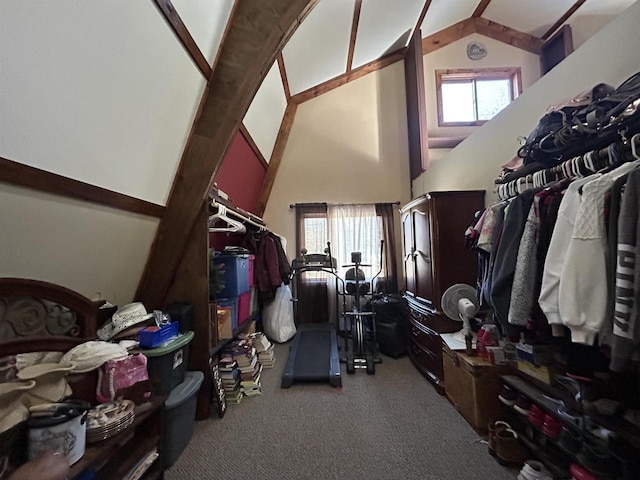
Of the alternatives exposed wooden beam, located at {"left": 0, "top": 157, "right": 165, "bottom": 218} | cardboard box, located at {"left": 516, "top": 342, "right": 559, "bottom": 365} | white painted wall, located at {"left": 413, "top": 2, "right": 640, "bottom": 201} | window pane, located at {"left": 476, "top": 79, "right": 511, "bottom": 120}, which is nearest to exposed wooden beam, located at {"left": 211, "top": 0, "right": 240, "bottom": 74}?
exposed wooden beam, located at {"left": 0, "top": 157, "right": 165, "bottom": 218}

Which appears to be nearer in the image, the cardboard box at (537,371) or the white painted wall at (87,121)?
the white painted wall at (87,121)

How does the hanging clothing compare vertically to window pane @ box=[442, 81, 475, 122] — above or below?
below

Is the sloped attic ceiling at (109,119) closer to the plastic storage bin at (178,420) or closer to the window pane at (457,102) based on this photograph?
the plastic storage bin at (178,420)

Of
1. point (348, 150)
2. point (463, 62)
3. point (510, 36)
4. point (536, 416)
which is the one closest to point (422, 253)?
point (536, 416)

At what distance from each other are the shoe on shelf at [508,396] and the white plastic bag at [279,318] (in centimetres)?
281

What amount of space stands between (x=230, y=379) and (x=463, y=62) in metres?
5.64

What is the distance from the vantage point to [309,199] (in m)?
4.68

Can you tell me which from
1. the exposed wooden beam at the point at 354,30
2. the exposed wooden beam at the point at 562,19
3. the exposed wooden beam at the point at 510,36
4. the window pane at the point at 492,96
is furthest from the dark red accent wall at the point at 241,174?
the exposed wooden beam at the point at 562,19

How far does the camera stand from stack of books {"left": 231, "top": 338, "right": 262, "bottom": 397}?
2.56 meters

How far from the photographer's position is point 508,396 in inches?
67.6

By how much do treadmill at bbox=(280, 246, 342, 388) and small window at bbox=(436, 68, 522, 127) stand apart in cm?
312

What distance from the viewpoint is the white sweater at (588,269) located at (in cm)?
93

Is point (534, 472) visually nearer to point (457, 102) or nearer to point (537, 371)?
point (537, 371)

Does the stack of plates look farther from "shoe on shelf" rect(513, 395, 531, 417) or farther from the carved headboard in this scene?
"shoe on shelf" rect(513, 395, 531, 417)
